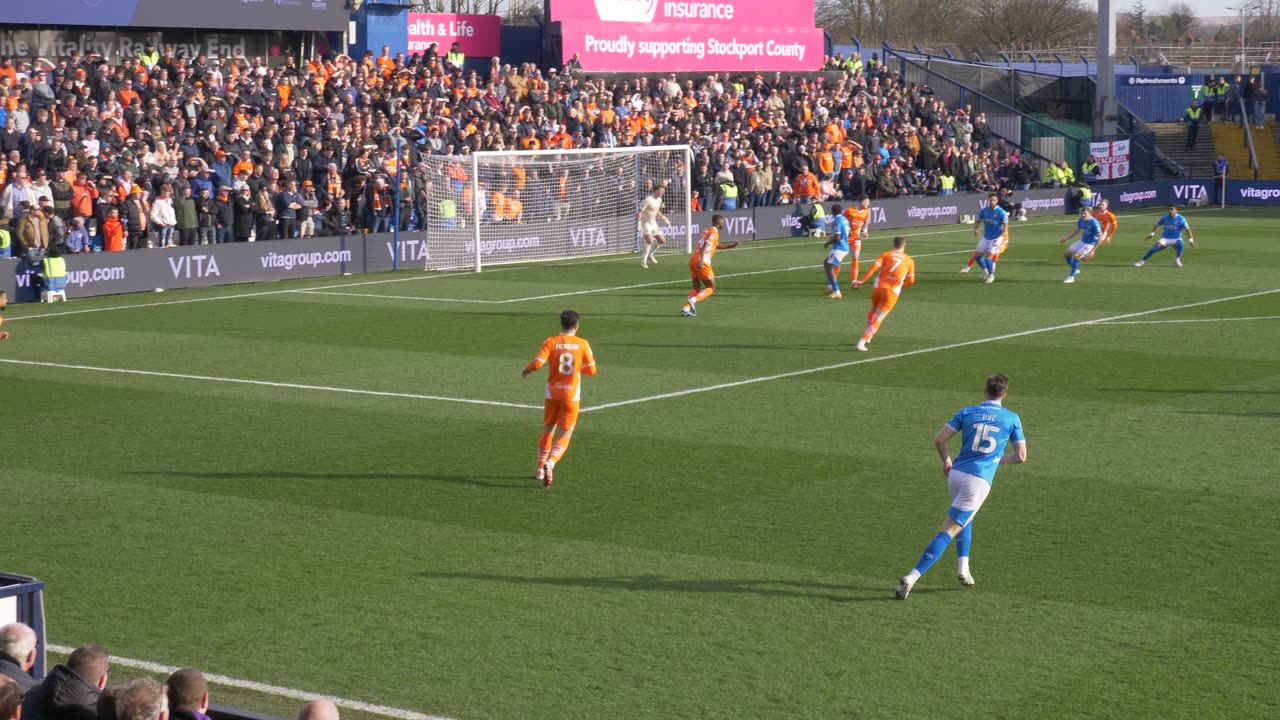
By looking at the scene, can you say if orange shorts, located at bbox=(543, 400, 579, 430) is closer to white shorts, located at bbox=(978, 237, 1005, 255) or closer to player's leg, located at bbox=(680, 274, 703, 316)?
player's leg, located at bbox=(680, 274, 703, 316)

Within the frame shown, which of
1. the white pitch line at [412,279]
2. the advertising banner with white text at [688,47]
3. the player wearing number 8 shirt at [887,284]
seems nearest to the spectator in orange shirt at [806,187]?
the white pitch line at [412,279]

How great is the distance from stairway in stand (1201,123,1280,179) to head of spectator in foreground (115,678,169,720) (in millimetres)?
62142

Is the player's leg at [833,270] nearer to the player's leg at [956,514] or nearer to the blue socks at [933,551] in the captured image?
the player's leg at [956,514]

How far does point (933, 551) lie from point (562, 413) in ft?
15.8

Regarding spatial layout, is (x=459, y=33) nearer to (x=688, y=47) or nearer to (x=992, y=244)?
(x=688, y=47)

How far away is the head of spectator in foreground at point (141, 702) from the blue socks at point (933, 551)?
608 centimetres

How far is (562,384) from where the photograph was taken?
1452cm

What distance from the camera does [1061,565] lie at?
38.1ft

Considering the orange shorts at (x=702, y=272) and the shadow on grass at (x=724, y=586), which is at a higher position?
the orange shorts at (x=702, y=272)

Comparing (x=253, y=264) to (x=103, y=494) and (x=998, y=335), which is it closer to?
(x=998, y=335)

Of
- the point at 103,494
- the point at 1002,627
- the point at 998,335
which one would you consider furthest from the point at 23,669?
the point at 998,335

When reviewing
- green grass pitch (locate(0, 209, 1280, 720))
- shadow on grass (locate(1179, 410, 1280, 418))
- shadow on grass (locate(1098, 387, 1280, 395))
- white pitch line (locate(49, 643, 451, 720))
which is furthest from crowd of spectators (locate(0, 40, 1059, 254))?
white pitch line (locate(49, 643, 451, 720))

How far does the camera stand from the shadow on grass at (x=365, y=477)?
14.6 meters

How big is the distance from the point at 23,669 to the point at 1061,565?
7502mm
